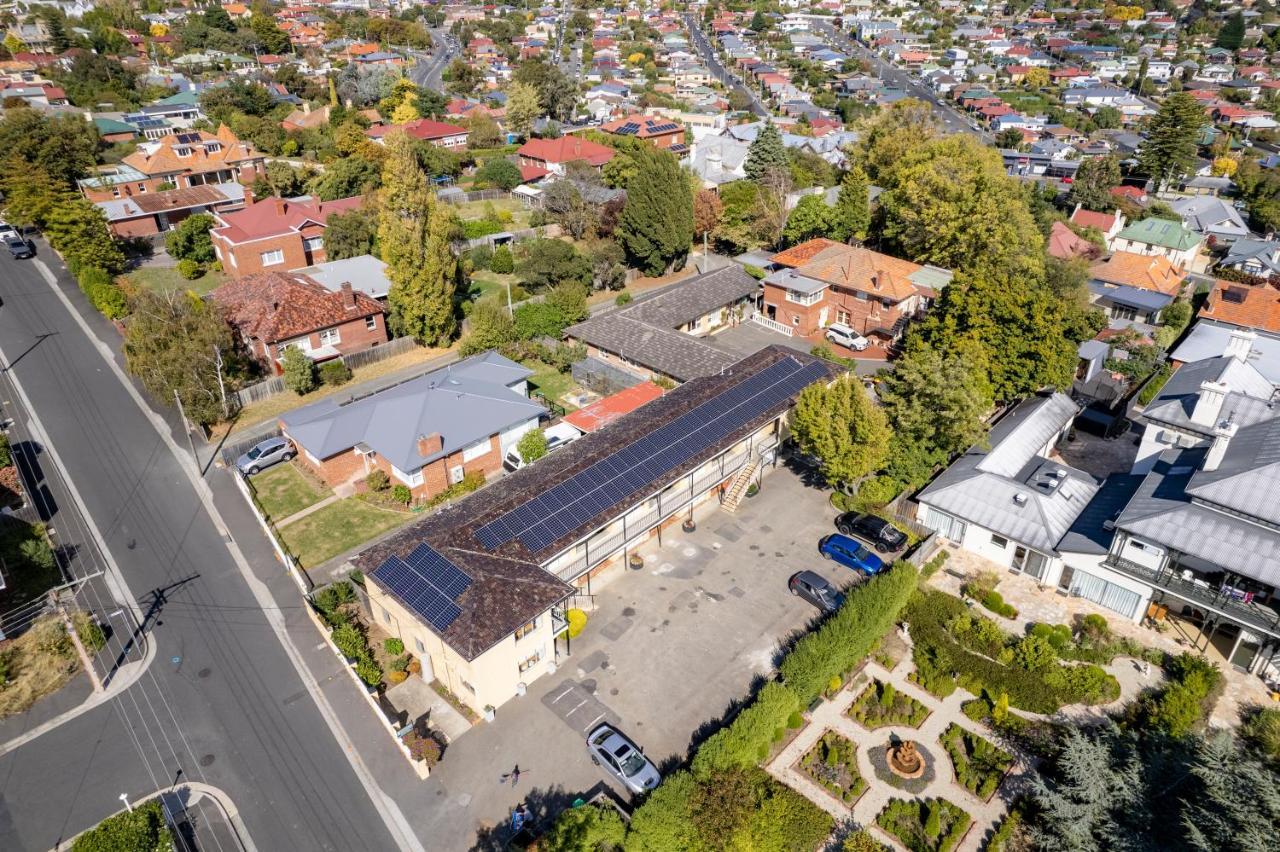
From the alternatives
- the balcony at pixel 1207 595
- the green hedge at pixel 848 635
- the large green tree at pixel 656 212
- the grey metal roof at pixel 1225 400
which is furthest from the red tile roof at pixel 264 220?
the balcony at pixel 1207 595

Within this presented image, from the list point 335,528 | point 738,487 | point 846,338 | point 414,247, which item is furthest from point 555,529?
point 846,338

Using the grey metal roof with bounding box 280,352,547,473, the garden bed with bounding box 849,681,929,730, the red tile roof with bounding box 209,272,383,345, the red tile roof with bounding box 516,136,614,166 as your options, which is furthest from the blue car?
the red tile roof with bounding box 516,136,614,166

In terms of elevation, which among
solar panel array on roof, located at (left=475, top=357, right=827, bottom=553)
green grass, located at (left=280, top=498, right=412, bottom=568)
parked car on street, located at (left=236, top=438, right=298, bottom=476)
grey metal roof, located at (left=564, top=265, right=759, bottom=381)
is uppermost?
solar panel array on roof, located at (left=475, top=357, right=827, bottom=553)

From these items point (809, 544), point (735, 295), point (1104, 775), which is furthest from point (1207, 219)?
point (1104, 775)

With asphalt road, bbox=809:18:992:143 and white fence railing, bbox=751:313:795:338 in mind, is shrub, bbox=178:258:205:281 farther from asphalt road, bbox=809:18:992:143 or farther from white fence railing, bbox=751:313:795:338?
asphalt road, bbox=809:18:992:143

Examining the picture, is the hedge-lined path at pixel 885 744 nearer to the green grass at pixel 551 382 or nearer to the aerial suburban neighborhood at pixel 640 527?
the aerial suburban neighborhood at pixel 640 527

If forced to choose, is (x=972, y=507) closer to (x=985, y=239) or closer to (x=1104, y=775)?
(x=1104, y=775)

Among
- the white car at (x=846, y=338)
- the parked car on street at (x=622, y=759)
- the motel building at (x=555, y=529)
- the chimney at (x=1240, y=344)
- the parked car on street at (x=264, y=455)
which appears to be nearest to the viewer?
the parked car on street at (x=622, y=759)

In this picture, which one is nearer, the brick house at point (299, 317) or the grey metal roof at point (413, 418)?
the grey metal roof at point (413, 418)
